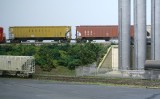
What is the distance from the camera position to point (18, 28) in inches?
2554

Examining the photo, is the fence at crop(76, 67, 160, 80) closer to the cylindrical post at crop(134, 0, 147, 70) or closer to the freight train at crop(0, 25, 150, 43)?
the cylindrical post at crop(134, 0, 147, 70)

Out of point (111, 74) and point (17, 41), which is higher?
point (17, 41)

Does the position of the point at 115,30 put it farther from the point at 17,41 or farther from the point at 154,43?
the point at 17,41

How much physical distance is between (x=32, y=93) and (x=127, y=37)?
26328mm

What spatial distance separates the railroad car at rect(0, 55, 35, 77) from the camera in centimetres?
4181

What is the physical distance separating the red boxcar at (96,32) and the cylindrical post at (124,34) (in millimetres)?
11299

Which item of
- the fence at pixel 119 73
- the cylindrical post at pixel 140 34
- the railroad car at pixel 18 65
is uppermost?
the cylindrical post at pixel 140 34

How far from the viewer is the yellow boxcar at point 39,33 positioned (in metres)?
62.3

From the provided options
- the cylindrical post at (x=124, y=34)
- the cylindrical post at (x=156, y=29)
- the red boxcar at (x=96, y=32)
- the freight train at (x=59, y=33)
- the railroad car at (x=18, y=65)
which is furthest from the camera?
the freight train at (x=59, y=33)

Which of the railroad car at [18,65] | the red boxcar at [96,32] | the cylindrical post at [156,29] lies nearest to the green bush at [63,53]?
the red boxcar at [96,32]

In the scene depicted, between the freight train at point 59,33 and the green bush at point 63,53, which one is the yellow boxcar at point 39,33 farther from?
the green bush at point 63,53

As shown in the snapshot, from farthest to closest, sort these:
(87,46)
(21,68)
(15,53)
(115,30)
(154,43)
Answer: (115,30), (15,53), (87,46), (154,43), (21,68)

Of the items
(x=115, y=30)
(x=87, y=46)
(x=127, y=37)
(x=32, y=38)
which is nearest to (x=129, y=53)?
(x=127, y=37)

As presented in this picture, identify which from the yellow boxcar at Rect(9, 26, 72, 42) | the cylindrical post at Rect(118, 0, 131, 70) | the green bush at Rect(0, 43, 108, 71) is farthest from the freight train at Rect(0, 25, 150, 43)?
the cylindrical post at Rect(118, 0, 131, 70)
